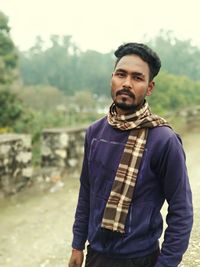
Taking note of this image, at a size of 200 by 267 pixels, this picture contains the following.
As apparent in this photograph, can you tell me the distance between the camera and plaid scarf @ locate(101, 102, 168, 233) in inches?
70.4

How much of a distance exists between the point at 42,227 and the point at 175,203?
3.20 m

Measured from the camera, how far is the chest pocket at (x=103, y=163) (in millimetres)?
1859

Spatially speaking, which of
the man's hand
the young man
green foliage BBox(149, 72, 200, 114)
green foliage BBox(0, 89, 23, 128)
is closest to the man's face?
the young man

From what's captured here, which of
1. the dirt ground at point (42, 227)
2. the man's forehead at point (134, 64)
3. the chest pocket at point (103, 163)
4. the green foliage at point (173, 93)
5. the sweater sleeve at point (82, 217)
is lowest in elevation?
the dirt ground at point (42, 227)

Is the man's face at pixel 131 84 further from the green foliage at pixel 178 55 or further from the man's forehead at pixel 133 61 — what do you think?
the green foliage at pixel 178 55

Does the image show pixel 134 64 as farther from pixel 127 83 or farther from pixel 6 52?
pixel 6 52

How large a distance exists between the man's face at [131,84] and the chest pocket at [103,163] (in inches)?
7.4

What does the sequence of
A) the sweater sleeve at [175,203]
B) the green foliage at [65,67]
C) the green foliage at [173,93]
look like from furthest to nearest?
the green foliage at [65,67]
the green foliage at [173,93]
the sweater sleeve at [175,203]

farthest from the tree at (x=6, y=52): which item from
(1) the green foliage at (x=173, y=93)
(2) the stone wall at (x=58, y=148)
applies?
(2) the stone wall at (x=58, y=148)

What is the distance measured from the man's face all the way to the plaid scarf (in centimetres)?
5

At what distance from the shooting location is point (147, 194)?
1.82m

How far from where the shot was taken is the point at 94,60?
7406 centimetres

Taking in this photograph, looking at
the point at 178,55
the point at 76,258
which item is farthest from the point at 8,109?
the point at 178,55

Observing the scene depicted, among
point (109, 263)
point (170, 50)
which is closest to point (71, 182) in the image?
point (109, 263)
